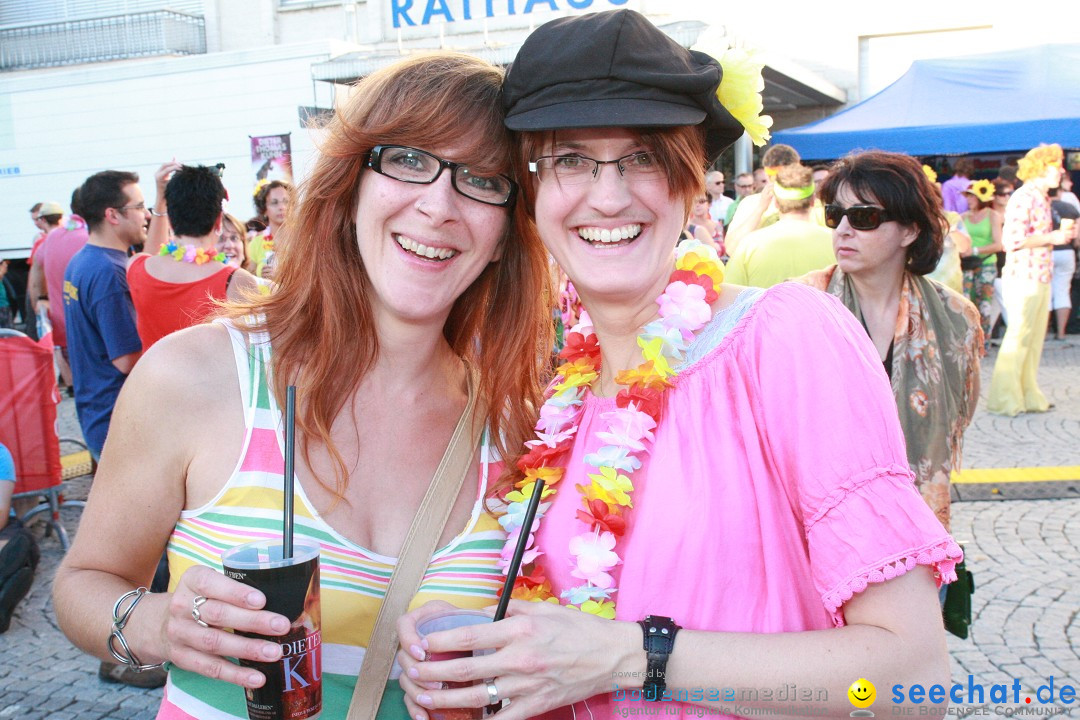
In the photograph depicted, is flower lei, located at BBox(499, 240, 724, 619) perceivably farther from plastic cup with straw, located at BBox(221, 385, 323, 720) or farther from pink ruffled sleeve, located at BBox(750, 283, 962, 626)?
plastic cup with straw, located at BBox(221, 385, 323, 720)

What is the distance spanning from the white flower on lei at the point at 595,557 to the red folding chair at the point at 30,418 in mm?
5029

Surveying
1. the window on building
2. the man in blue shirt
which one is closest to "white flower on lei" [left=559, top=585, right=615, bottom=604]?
the man in blue shirt

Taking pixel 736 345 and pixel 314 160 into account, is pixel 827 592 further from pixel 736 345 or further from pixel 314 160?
pixel 314 160

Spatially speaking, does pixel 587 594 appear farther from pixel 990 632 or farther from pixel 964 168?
pixel 964 168

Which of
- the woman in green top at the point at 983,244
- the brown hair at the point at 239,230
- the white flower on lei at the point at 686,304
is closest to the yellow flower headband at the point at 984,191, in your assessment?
the woman in green top at the point at 983,244

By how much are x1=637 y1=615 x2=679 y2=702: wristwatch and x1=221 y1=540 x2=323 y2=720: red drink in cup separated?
1.83 feet

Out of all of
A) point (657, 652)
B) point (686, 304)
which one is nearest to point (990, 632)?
point (686, 304)

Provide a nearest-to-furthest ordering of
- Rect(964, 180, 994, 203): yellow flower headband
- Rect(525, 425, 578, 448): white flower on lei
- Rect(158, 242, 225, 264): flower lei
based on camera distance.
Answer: Rect(525, 425, 578, 448): white flower on lei, Rect(158, 242, 225, 264): flower lei, Rect(964, 180, 994, 203): yellow flower headband

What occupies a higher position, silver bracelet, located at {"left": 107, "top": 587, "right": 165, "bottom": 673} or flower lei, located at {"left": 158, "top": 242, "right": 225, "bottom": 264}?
flower lei, located at {"left": 158, "top": 242, "right": 225, "bottom": 264}

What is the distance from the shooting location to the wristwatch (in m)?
1.55

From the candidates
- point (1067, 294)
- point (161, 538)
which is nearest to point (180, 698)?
point (161, 538)

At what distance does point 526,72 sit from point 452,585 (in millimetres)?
1086

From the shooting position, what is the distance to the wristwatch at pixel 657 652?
1.55 metres

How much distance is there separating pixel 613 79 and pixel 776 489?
858 mm
